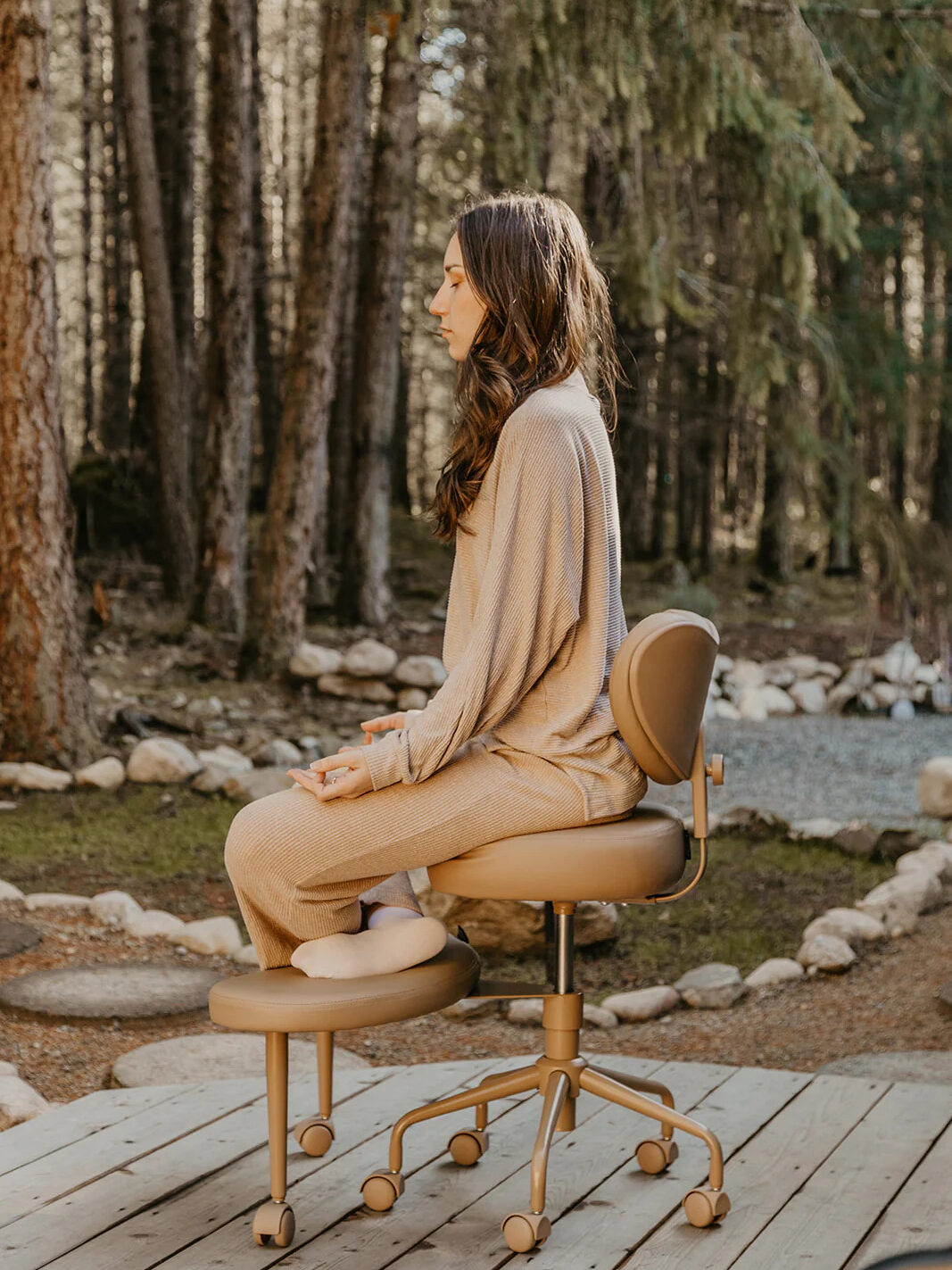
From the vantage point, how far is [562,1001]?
2590 millimetres

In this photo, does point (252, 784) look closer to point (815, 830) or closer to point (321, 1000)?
point (815, 830)

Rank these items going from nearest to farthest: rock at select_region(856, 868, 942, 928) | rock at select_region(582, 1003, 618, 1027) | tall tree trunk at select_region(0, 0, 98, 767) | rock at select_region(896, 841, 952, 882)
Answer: rock at select_region(582, 1003, 618, 1027) < rock at select_region(856, 868, 942, 928) < rock at select_region(896, 841, 952, 882) < tall tree trunk at select_region(0, 0, 98, 767)

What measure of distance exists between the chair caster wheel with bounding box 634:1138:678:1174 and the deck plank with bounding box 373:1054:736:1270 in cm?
7

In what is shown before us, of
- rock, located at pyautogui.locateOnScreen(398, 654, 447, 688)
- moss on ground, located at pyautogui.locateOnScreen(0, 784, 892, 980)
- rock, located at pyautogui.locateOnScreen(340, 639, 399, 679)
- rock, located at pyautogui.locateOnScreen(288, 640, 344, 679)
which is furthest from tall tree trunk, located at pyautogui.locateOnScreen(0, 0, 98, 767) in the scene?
rock, located at pyautogui.locateOnScreen(398, 654, 447, 688)

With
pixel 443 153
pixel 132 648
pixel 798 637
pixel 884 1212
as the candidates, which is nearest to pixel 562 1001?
pixel 884 1212

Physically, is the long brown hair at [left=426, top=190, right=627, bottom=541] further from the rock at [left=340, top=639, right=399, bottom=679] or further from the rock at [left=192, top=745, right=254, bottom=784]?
the rock at [left=340, top=639, right=399, bottom=679]

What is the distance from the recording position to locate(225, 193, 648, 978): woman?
7.59 ft

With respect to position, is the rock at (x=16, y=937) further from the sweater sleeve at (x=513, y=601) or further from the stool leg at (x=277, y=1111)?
the sweater sleeve at (x=513, y=601)

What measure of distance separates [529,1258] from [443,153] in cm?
908

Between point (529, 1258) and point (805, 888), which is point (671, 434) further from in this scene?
point (529, 1258)

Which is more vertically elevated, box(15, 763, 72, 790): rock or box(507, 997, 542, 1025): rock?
box(15, 763, 72, 790): rock

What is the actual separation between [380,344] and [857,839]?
6472mm

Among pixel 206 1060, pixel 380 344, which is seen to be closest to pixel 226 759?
pixel 206 1060

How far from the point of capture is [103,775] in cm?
660
